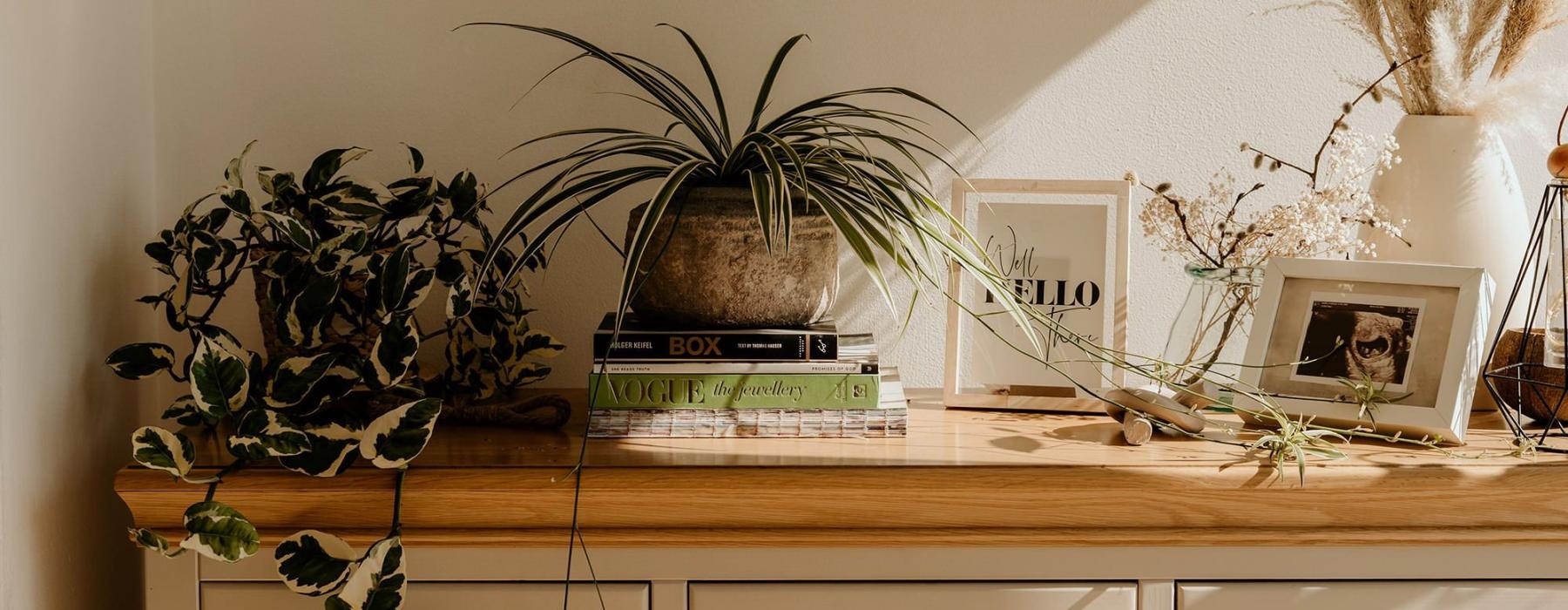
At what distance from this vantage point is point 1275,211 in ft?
4.15

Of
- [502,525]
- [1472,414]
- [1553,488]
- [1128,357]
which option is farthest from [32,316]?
[1472,414]

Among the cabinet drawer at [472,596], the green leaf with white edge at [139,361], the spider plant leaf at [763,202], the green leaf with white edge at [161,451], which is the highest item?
the spider plant leaf at [763,202]

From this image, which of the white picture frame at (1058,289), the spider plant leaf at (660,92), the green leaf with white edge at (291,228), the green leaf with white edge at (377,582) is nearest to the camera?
the green leaf with white edge at (377,582)

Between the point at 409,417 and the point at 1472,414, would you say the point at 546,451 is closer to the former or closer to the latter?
the point at 409,417

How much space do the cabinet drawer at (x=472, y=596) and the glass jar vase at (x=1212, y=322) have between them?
2.17 ft

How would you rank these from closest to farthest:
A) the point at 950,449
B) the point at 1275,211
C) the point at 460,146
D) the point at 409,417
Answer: the point at 409,417
the point at 950,449
the point at 1275,211
the point at 460,146

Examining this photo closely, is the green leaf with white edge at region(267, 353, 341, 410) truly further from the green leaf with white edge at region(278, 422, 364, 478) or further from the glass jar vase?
the glass jar vase

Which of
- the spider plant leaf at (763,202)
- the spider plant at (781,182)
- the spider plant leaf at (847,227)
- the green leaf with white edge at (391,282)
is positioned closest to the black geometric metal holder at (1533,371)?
the spider plant at (781,182)

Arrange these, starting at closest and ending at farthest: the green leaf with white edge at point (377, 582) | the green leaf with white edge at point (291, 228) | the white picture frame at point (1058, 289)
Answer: the green leaf with white edge at point (377, 582) < the green leaf with white edge at point (291, 228) < the white picture frame at point (1058, 289)

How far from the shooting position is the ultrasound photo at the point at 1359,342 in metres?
1.15

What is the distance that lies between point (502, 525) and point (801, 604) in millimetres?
294

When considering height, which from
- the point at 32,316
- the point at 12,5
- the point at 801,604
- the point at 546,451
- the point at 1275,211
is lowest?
the point at 801,604

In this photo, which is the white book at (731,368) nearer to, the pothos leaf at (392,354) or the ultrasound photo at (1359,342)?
the pothos leaf at (392,354)

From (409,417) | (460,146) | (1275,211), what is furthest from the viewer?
(460,146)
